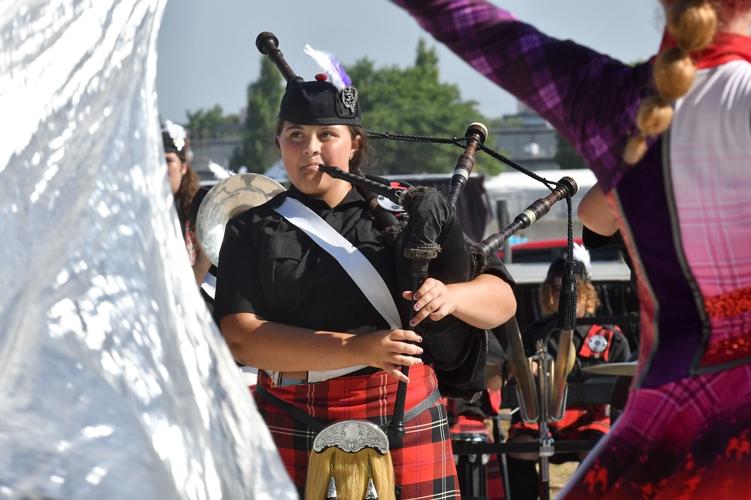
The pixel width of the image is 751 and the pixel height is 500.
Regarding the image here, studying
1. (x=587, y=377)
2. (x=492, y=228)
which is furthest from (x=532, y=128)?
(x=587, y=377)

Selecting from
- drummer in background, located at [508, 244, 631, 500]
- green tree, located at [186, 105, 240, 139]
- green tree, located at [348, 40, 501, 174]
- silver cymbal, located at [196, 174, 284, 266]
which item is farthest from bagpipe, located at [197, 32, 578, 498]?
green tree, located at [186, 105, 240, 139]

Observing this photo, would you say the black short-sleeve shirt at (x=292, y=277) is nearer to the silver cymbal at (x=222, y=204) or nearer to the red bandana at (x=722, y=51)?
the silver cymbal at (x=222, y=204)

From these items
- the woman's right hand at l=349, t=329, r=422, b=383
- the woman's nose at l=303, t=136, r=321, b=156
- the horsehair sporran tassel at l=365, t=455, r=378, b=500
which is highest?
the woman's nose at l=303, t=136, r=321, b=156

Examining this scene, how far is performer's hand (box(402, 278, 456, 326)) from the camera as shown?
3.16m

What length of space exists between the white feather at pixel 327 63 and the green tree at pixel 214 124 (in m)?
73.0

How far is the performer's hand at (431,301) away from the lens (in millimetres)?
3162

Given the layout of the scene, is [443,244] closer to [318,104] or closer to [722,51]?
[318,104]

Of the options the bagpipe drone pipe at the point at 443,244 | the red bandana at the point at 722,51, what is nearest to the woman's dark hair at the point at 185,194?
the bagpipe drone pipe at the point at 443,244

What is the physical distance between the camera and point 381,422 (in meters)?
3.36

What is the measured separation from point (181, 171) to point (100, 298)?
11.0ft

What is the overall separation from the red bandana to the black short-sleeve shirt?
1404 mm

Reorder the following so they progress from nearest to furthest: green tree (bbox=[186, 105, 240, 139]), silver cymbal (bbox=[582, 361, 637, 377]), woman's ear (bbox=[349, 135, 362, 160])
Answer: woman's ear (bbox=[349, 135, 362, 160]), silver cymbal (bbox=[582, 361, 637, 377]), green tree (bbox=[186, 105, 240, 139])

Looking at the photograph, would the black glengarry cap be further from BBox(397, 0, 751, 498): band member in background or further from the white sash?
BBox(397, 0, 751, 498): band member in background

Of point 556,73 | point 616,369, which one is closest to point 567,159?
point 616,369
